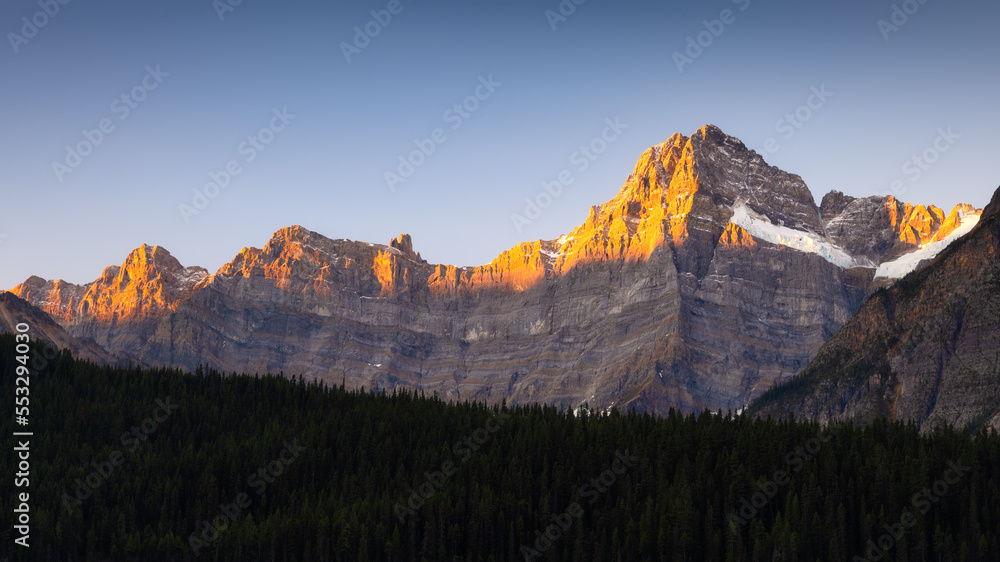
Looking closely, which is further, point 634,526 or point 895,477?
point 895,477

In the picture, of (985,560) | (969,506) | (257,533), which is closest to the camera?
(985,560)

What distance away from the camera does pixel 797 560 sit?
574ft

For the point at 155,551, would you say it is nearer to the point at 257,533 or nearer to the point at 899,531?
the point at 257,533

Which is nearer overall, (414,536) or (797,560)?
(797,560)

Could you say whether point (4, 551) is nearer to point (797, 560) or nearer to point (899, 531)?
point (797, 560)

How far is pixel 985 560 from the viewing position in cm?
16950

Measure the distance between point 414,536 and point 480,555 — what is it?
11.6 meters

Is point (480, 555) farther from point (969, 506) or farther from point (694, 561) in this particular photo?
point (969, 506)

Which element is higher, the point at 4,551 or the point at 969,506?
the point at 969,506

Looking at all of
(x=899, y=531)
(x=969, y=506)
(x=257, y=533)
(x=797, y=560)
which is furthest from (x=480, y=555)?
(x=969, y=506)

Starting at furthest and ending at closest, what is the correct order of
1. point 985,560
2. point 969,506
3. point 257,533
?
point 257,533
point 969,506
point 985,560

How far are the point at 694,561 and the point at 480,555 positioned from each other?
115 ft

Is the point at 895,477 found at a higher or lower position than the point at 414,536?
higher

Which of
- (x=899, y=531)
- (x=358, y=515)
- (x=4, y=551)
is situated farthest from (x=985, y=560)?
(x=4, y=551)
